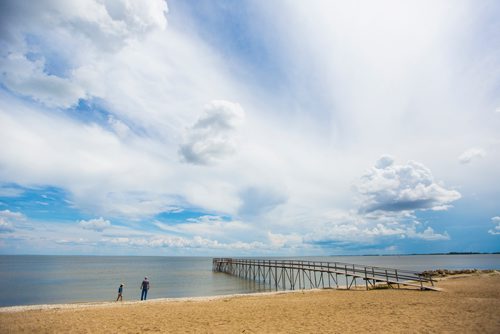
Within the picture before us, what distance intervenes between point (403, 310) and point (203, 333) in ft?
29.0

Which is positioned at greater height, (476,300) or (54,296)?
(476,300)

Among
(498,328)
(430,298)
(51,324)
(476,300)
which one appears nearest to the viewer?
(498,328)

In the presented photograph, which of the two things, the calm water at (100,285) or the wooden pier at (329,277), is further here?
the calm water at (100,285)

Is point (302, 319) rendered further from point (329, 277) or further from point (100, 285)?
point (100, 285)

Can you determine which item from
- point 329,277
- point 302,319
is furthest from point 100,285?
point 302,319

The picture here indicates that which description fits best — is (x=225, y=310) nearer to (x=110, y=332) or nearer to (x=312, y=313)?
(x=312, y=313)

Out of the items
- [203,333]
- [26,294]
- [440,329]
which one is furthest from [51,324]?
[26,294]

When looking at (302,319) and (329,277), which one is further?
(329,277)

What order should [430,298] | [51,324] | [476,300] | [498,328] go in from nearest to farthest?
[498,328] → [51,324] → [476,300] → [430,298]

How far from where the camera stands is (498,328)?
9.12m

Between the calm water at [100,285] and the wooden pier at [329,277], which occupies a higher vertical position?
the wooden pier at [329,277]

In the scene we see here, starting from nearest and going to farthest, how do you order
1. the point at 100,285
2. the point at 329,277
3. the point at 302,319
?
the point at 302,319 → the point at 329,277 → the point at 100,285

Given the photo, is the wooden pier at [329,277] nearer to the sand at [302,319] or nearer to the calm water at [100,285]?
the calm water at [100,285]

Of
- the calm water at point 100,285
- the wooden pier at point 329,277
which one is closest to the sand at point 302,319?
the wooden pier at point 329,277
